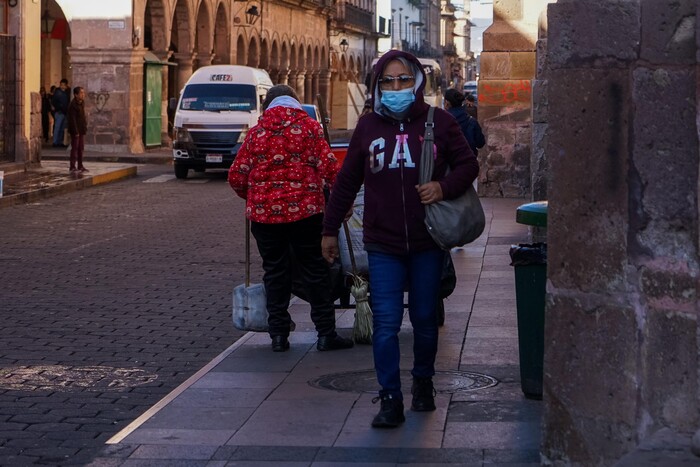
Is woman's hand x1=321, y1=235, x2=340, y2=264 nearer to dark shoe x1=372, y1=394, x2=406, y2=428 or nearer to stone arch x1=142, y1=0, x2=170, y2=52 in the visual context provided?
dark shoe x1=372, y1=394, x2=406, y2=428

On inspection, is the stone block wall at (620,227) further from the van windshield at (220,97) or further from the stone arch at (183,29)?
the stone arch at (183,29)

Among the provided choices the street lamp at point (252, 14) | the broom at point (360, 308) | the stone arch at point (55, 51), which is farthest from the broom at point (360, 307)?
the street lamp at point (252, 14)

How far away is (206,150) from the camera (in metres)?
27.7

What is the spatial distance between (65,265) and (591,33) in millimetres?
9203

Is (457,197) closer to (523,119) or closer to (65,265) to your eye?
(65,265)

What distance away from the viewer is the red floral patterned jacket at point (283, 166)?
332 inches

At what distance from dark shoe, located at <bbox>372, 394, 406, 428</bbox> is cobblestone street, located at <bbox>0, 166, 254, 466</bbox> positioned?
1225 millimetres

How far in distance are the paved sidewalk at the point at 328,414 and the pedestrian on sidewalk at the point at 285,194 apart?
9.2 inches

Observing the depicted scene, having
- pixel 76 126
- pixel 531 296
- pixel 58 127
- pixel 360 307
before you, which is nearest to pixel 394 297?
pixel 531 296

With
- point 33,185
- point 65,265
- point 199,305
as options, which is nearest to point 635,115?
point 199,305

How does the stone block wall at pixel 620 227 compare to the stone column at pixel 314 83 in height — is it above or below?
below

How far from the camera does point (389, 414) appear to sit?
6.39 metres

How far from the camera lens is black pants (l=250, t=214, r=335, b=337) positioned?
8609mm

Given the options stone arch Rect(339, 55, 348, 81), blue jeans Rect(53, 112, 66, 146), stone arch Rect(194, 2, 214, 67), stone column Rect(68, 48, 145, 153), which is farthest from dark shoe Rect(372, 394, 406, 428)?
A: stone arch Rect(339, 55, 348, 81)
